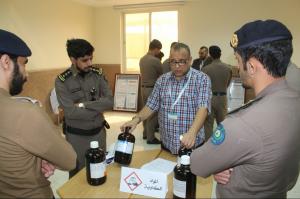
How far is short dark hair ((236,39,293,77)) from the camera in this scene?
2.89ft

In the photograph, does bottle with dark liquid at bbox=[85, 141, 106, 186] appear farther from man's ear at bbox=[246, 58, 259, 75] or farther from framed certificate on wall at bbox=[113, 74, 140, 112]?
framed certificate on wall at bbox=[113, 74, 140, 112]

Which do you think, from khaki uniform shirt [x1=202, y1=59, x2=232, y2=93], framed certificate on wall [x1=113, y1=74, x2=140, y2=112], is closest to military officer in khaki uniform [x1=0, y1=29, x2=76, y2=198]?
khaki uniform shirt [x1=202, y1=59, x2=232, y2=93]

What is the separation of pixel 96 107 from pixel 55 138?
1021mm

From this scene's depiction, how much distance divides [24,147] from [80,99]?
1183 mm

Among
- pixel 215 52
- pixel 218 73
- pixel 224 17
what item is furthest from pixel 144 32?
pixel 218 73

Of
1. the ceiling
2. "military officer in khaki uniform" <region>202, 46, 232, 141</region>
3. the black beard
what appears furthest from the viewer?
the ceiling

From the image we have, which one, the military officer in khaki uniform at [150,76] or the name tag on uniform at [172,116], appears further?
the military officer in khaki uniform at [150,76]

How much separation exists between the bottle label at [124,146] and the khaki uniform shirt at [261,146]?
2.04 ft

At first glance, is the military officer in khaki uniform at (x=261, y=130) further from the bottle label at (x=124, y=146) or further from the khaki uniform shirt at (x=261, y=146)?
the bottle label at (x=124, y=146)

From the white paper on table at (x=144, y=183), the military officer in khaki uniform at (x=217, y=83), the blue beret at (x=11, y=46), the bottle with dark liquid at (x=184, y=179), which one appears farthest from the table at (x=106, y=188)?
the military officer in khaki uniform at (x=217, y=83)

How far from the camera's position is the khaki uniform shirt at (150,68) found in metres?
4.24

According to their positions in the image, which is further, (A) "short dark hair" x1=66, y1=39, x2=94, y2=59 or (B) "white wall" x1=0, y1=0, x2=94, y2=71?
(B) "white wall" x1=0, y1=0, x2=94, y2=71

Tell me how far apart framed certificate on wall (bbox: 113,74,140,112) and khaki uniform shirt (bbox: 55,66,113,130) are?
3.91m

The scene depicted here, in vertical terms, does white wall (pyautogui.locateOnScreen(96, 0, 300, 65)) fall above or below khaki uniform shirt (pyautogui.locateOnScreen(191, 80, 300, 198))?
above
